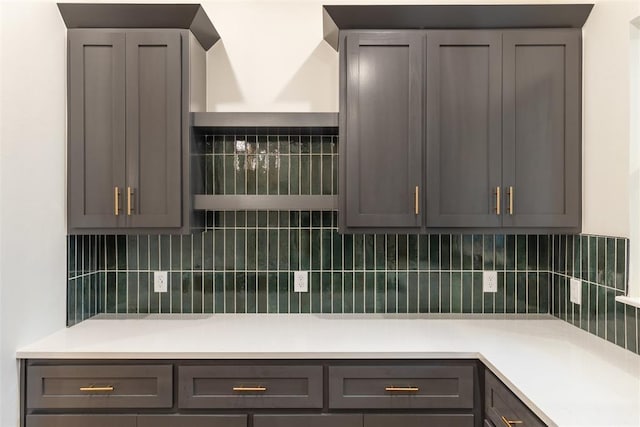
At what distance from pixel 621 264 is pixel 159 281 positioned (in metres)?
2.15

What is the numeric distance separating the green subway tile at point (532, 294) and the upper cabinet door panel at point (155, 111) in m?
1.84

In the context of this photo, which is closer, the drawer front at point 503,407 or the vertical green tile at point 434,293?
the drawer front at point 503,407

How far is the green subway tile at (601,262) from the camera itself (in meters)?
2.01

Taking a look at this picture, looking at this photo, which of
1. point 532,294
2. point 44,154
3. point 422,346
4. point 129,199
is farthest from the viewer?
point 532,294

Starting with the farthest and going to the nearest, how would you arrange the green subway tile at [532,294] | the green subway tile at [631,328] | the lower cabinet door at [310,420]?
the green subway tile at [532,294]
the lower cabinet door at [310,420]
the green subway tile at [631,328]

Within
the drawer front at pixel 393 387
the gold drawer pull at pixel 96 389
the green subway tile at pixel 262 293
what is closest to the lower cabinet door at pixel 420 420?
the drawer front at pixel 393 387

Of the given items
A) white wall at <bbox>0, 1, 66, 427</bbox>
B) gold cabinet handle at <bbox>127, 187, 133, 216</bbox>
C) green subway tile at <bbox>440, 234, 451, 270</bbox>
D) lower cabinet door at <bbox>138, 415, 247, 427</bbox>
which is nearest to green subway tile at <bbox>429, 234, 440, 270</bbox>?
green subway tile at <bbox>440, 234, 451, 270</bbox>

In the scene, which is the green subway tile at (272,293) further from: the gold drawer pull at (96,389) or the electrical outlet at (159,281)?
the gold drawer pull at (96,389)

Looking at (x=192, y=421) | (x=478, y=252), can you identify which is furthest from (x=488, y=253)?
(x=192, y=421)

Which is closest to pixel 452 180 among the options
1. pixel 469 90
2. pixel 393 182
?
pixel 393 182

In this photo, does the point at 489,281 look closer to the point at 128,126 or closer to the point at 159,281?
the point at 159,281

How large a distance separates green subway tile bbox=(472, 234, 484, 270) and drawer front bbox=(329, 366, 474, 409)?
2.67 feet

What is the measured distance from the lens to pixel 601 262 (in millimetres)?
2025

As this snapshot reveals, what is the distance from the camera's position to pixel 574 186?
2.19m
